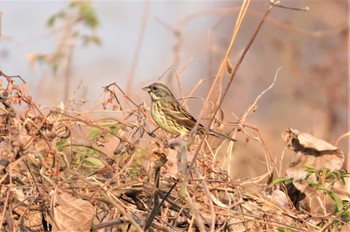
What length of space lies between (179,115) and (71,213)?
2417 mm

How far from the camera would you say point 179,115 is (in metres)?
4.85

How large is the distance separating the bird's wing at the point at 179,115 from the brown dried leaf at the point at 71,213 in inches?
87.9

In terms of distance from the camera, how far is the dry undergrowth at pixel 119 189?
2.36 meters

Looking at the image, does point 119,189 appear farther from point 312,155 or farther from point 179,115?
point 179,115

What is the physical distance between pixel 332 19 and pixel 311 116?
99.2 inches

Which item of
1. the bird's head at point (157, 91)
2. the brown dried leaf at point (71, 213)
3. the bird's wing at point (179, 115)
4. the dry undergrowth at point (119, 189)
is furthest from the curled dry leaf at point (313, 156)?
the bird's head at point (157, 91)

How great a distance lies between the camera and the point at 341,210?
288cm

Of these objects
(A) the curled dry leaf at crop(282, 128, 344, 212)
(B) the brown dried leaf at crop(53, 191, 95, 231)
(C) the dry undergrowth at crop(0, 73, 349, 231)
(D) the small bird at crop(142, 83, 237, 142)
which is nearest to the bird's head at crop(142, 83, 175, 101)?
(D) the small bird at crop(142, 83, 237, 142)

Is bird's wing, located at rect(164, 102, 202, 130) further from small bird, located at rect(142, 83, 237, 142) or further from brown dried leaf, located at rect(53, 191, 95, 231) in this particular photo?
brown dried leaf, located at rect(53, 191, 95, 231)

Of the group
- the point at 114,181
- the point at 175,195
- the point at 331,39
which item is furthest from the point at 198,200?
the point at 331,39

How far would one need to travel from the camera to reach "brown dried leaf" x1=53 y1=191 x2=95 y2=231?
2.47 meters

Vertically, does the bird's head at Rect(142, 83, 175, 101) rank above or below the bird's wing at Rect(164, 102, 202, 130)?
above

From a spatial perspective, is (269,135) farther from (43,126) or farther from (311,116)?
(43,126)

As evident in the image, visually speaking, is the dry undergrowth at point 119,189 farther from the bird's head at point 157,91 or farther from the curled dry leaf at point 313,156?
the bird's head at point 157,91
